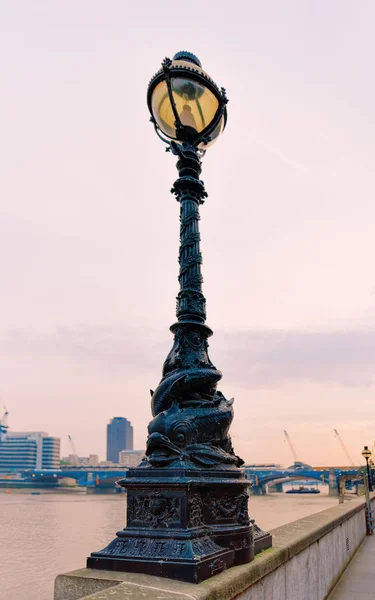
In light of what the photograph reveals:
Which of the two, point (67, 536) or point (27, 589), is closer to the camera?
point (27, 589)

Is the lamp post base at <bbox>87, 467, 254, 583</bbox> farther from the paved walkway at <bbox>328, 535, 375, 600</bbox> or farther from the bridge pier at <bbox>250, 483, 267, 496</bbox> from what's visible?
the bridge pier at <bbox>250, 483, 267, 496</bbox>

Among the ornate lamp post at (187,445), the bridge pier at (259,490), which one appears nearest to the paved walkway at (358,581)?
the ornate lamp post at (187,445)

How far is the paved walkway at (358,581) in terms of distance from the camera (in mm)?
7104

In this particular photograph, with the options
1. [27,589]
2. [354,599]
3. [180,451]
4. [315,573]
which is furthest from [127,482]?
[27,589]

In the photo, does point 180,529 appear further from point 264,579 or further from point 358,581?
point 358,581

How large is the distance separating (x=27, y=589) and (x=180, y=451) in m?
19.6

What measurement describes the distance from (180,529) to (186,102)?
4.50 meters

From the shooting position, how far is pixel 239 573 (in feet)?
12.5

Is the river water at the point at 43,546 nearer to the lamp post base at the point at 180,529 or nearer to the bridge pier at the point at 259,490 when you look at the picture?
the lamp post base at the point at 180,529

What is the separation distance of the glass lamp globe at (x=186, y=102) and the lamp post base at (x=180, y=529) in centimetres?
374

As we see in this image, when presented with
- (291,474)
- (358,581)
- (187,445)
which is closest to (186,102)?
(187,445)

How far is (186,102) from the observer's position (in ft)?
19.8

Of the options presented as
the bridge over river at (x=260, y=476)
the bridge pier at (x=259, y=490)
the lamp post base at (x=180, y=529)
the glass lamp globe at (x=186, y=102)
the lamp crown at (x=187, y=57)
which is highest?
the lamp crown at (x=187, y=57)

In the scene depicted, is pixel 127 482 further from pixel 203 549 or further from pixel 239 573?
pixel 239 573
